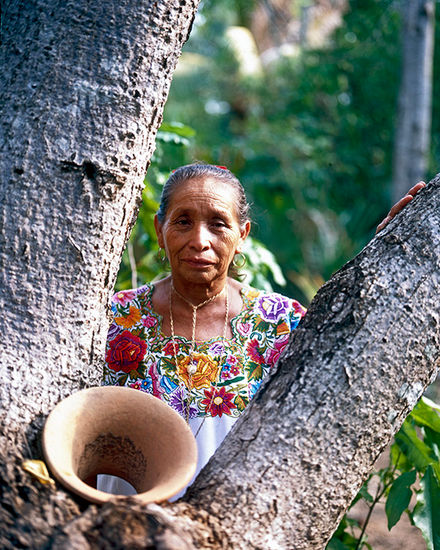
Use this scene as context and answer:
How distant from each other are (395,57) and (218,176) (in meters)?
9.10

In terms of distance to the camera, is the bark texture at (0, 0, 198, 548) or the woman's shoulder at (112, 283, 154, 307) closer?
the bark texture at (0, 0, 198, 548)

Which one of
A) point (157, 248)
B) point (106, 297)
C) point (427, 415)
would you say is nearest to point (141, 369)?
point (106, 297)

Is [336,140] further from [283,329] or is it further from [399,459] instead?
[283,329]

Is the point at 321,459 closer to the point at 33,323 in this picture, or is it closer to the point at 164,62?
the point at 33,323

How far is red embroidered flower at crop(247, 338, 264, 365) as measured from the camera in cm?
227

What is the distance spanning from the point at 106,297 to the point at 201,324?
2.34 ft

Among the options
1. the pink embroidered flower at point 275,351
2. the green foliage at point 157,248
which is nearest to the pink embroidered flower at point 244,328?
the pink embroidered flower at point 275,351

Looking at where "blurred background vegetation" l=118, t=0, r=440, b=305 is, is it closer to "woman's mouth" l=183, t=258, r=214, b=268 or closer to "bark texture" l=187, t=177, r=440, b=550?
"woman's mouth" l=183, t=258, r=214, b=268

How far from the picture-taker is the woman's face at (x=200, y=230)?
2.23 metres

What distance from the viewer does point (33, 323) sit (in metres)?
1.52

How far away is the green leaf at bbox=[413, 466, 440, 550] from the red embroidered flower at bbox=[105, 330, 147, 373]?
1.01 meters

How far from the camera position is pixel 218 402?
221cm

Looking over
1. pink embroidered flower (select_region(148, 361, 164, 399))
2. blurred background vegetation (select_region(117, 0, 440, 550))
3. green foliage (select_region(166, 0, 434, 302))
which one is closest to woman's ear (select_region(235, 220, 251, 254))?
pink embroidered flower (select_region(148, 361, 164, 399))

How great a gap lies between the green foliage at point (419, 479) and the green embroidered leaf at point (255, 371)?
60 centimetres
